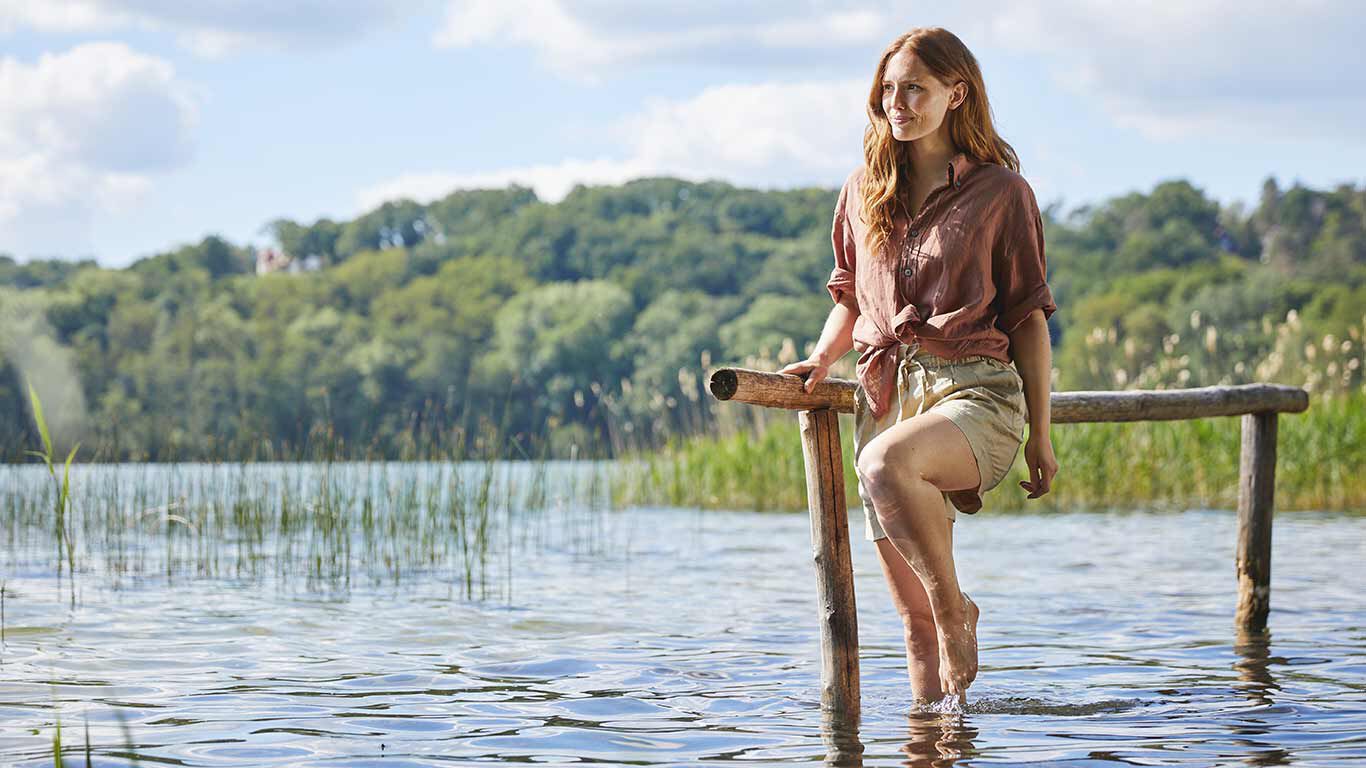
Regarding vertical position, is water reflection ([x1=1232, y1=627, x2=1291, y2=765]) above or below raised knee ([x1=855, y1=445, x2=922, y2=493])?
below

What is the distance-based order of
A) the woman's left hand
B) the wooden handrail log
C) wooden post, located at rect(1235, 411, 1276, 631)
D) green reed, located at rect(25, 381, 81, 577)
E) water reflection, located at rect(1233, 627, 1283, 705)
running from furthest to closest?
wooden post, located at rect(1235, 411, 1276, 631), water reflection, located at rect(1233, 627, 1283, 705), green reed, located at rect(25, 381, 81, 577), the wooden handrail log, the woman's left hand

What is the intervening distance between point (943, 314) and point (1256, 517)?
11.9 feet

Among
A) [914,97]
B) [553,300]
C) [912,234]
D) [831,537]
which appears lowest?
[831,537]

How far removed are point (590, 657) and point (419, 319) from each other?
6287cm

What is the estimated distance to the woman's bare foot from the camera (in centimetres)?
393

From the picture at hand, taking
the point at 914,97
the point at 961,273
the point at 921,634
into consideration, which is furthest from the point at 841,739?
the point at 914,97

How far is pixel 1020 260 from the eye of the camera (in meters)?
3.82

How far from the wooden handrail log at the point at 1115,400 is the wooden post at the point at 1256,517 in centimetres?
13

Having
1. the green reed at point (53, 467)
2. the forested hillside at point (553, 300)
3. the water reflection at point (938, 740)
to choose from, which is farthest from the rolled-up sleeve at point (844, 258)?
the forested hillside at point (553, 300)

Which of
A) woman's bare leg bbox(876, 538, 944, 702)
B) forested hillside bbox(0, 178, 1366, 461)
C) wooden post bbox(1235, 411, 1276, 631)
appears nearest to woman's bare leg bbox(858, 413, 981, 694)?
woman's bare leg bbox(876, 538, 944, 702)

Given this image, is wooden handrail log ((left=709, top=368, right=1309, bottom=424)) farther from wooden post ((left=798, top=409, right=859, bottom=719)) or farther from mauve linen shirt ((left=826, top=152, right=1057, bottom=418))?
mauve linen shirt ((left=826, top=152, right=1057, bottom=418))

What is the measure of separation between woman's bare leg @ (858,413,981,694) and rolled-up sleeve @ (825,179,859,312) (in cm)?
52

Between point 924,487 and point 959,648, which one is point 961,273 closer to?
point 924,487

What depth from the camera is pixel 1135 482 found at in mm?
14508
